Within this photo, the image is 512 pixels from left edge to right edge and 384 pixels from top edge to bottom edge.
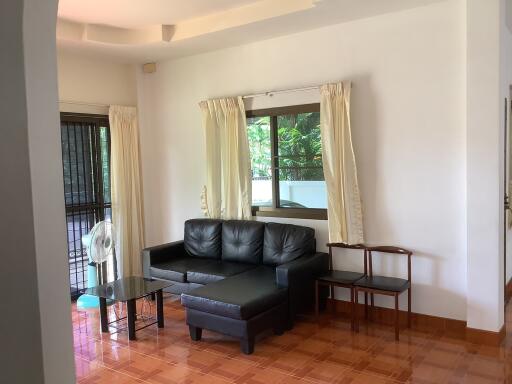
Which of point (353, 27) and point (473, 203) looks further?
point (353, 27)

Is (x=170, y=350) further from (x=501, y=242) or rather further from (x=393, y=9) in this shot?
(x=393, y=9)

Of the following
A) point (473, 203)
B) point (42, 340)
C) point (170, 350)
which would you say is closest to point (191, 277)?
point (170, 350)

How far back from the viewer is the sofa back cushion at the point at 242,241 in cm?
470

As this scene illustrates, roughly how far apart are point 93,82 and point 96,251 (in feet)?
6.73

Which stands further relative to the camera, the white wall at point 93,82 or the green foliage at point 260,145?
the white wall at point 93,82

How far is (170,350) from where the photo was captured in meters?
3.69

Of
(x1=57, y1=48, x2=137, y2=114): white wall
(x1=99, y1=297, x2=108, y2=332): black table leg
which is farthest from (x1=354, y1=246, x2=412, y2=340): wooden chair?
(x1=57, y1=48, x2=137, y2=114): white wall

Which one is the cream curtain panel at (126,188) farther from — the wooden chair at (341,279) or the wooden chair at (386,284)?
the wooden chair at (386,284)

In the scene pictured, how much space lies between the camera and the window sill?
14.9 feet

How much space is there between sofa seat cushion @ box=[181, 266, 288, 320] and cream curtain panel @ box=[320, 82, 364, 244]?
0.83m

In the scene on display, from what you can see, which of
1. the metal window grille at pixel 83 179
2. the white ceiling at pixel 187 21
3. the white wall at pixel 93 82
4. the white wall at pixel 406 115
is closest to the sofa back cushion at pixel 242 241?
the white wall at pixel 406 115

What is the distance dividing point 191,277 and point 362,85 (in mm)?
2459

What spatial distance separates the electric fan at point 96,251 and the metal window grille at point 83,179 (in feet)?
1.19

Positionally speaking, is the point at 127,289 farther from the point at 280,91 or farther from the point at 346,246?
the point at 280,91
